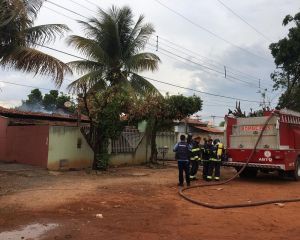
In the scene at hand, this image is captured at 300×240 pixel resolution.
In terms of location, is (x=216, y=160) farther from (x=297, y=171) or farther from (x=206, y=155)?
(x=297, y=171)

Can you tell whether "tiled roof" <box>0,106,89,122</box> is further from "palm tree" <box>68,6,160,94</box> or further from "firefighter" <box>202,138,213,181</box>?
"firefighter" <box>202,138,213,181</box>

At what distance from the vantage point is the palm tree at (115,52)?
22.1m

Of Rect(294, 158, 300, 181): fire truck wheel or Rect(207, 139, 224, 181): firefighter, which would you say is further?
Rect(294, 158, 300, 181): fire truck wheel

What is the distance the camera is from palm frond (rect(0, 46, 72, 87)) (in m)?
15.0

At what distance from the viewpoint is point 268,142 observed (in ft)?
51.6

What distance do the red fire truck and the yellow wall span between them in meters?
6.09

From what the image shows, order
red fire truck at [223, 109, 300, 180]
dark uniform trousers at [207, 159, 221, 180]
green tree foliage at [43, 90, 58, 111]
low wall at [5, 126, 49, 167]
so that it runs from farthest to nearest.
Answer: green tree foliage at [43, 90, 58, 111] → low wall at [5, 126, 49, 167] → dark uniform trousers at [207, 159, 221, 180] → red fire truck at [223, 109, 300, 180]

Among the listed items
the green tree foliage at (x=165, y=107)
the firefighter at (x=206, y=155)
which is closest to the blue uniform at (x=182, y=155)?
the firefighter at (x=206, y=155)

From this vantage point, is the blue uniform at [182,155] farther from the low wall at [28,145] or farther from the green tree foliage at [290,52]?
the green tree foliage at [290,52]

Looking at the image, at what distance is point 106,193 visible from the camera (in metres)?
11.9

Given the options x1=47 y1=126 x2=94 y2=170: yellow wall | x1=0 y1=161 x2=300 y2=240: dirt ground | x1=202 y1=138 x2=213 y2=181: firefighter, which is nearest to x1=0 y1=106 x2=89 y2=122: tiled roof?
x1=47 y1=126 x2=94 y2=170: yellow wall

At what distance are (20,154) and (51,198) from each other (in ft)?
29.9

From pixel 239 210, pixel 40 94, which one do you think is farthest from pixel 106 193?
pixel 40 94

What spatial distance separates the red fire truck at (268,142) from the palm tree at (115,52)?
740cm
